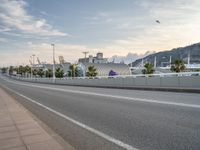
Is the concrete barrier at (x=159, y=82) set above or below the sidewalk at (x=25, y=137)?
above

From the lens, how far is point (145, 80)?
32781mm

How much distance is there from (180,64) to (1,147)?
3268 inches

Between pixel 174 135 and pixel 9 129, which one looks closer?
pixel 174 135

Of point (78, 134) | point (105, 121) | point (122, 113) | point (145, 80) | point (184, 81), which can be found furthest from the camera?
point (145, 80)

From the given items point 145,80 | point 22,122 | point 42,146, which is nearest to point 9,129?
point 22,122

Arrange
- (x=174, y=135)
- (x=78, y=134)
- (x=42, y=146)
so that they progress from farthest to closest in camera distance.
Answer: (x=78, y=134) < (x=174, y=135) < (x=42, y=146)

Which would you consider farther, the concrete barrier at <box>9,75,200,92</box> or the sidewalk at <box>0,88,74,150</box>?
the concrete barrier at <box>9,75,200,92</box>

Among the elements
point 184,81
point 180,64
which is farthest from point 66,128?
point 180,64

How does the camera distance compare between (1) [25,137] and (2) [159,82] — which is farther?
(2) [159,82]

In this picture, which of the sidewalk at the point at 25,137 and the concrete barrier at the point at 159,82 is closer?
the sidewalk at the point at 25,137

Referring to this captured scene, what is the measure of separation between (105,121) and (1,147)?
149 inches

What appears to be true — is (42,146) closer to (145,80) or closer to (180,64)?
(145,80)

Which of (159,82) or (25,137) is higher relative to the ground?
(159,82)

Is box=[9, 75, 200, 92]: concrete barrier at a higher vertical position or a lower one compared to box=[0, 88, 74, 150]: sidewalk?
higher
